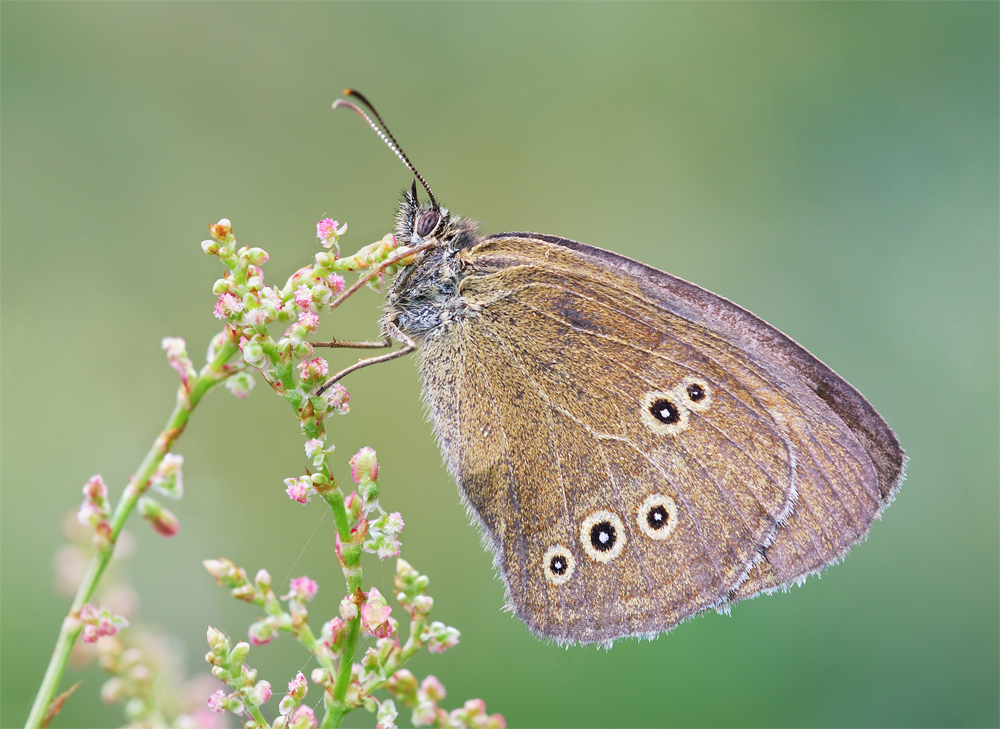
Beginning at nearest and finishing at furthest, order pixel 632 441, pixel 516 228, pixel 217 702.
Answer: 1. pixel 217 702
2. pixel 632 441
3. pixel 516 228

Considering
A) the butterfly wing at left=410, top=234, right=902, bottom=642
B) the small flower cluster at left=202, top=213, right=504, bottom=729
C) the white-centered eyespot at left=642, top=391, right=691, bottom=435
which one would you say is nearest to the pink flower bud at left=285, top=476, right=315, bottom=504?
the small flower cluster at left=202, top=213, right=504, bottom=729

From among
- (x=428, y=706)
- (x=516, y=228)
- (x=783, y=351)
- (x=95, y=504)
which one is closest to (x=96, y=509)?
(x=95, y=504)

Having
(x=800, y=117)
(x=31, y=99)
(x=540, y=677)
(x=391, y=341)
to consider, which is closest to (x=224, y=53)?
(x=31, y=99)

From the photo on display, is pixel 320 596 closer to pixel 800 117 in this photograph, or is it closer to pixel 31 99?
pixel 31 99

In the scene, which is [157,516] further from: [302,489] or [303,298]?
[303,298]

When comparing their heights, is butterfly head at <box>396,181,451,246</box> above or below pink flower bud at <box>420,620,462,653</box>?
above

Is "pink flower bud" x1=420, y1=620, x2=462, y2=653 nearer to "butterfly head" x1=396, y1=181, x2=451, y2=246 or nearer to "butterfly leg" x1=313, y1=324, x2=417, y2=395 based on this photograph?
"butterfly leg" x1=313, y1=324, x2=417, y2=395

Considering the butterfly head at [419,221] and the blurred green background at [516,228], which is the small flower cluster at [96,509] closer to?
the butterfly head at [419,221]
